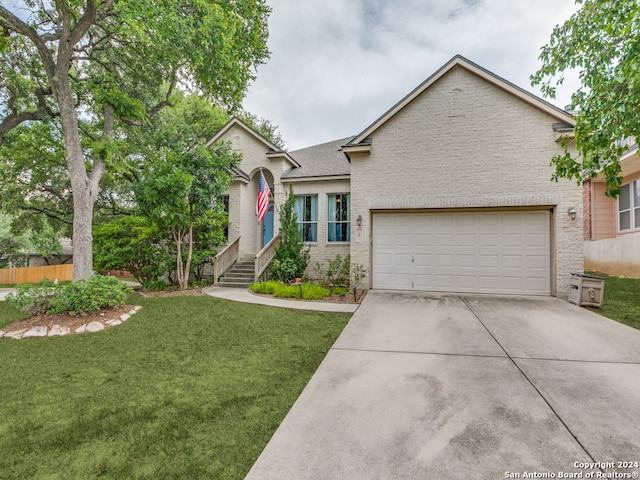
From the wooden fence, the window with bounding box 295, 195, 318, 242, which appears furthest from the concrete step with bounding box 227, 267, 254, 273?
the wooden fence

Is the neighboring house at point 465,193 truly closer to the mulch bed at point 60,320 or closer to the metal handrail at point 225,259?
the metal handrail at point 225,259

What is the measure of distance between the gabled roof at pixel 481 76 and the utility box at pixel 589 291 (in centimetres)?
446

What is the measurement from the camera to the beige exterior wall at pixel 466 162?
8.31 m

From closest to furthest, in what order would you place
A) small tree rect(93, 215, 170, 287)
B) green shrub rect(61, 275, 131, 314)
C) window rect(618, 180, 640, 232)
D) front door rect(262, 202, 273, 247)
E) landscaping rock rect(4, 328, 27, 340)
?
landscaping rock rect(4, 328, 27, 340)
green shrub rect(61, 275, 131, 314)
small tree rect(93, 215, 170, 287)
window rect(618, 180, 640, 232)
front door rect(262, 202, 273, 247)

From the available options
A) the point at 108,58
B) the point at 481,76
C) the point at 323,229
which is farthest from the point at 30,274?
the point at 481,76

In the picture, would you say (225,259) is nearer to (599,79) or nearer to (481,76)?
(481,76)

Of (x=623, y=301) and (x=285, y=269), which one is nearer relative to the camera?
(x=623, y=301)

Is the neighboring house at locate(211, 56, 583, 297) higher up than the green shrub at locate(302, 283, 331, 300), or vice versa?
the neighboring house at locate(211, 56, 583, 297)

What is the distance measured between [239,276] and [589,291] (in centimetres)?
1099

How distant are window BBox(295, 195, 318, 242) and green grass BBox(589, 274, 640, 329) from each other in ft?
29.7

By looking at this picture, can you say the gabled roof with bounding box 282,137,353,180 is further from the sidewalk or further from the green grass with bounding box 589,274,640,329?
the green grass with bounding box 589,274,640,329

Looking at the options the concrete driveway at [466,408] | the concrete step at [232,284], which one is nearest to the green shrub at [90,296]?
the concrete step at [232,284]

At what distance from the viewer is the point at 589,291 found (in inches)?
285

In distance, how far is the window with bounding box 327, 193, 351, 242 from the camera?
11.7 metres
